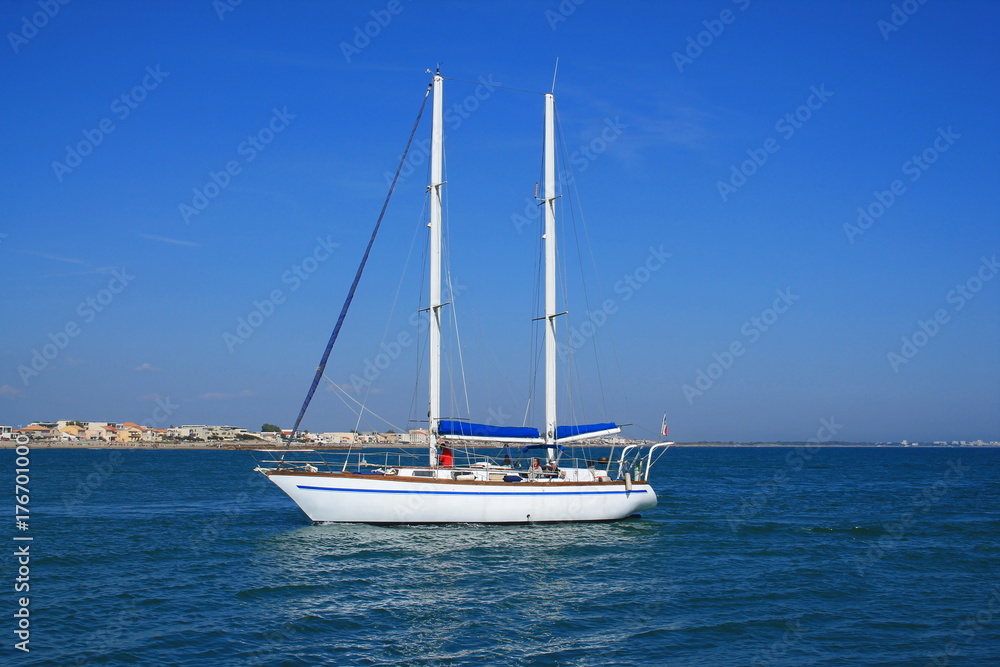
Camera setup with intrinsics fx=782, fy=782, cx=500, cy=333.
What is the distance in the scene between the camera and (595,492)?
31.5 metres

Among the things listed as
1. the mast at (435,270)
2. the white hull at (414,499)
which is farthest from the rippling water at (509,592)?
the mast at (435,270)

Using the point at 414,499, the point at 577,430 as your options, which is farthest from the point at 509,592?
the point at 577,430

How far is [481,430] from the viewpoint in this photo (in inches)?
1246

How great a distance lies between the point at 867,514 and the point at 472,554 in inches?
972

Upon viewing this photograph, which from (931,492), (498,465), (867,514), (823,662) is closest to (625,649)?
(823,662)

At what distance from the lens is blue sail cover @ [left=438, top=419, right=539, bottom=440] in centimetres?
3114

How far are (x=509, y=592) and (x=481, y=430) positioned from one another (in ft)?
37.0

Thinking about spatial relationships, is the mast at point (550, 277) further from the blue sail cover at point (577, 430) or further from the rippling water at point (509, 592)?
the rippling water at point (509, 592)

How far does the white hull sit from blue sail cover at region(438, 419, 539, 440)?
2.38 meters

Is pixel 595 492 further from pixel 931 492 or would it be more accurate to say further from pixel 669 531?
pixel 931 492

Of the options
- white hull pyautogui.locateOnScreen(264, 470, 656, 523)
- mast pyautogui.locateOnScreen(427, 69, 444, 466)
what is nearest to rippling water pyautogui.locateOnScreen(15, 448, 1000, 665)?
white hull pyautogui.locateOnScreen(264, 470, 656, 523)

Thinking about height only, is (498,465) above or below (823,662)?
above

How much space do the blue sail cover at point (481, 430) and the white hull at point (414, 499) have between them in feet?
7.82

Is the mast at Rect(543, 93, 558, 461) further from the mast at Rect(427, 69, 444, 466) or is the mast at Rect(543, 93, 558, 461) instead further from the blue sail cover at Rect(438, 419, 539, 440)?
the mast at Rect(427, 69, 444, 466)
